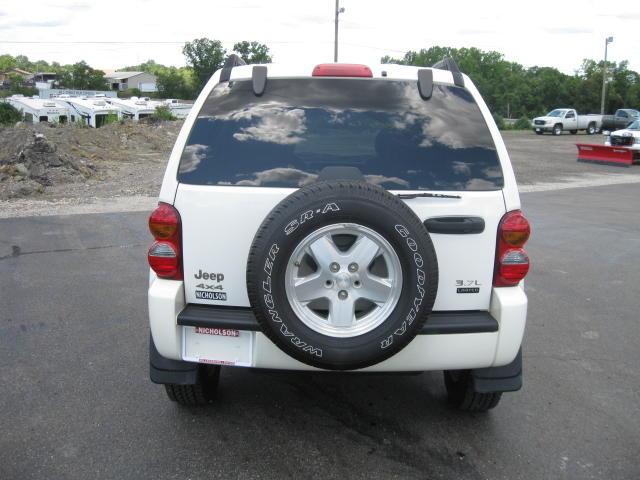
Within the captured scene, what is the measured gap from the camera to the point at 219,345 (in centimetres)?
314

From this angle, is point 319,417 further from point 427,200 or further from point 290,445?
point 427,200

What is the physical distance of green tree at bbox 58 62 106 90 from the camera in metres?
104

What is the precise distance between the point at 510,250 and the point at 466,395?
959mm

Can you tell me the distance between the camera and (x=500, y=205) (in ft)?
10.4

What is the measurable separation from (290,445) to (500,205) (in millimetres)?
1683

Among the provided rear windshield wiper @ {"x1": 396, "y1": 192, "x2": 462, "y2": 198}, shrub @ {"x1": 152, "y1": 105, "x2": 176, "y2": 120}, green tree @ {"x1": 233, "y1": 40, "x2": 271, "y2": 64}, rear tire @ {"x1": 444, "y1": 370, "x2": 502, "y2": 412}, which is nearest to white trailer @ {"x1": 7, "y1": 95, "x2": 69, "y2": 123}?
shrub @ {"x1": 152, "y1": 105, "x2": 176, "y2": 120}

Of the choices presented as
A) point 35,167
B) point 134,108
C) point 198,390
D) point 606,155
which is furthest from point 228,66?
point 134,108

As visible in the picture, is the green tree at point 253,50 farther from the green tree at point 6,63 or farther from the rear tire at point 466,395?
the green tree at point 6,63

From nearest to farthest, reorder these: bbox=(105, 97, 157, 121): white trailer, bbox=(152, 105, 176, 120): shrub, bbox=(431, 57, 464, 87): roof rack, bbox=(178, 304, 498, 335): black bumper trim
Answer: bbox=(178, 304, 498, 335): black bumper trim
bbox=(431, 57, 464, 87): roof rack
bbox=(152, 105, 176, 120): shrub
bbox=(105, 97, 157, 121): white trailer

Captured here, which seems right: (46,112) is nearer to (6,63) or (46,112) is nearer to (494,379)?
(494,379)

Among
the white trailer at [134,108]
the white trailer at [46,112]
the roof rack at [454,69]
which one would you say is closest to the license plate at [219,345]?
the roof rack at [454,69]

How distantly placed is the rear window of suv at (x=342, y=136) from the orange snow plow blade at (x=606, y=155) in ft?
73.4

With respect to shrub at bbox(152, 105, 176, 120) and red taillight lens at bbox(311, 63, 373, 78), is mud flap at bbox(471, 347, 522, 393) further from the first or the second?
shrub at bbox(152, 105, 176, 120)

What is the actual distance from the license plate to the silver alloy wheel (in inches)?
15.7
